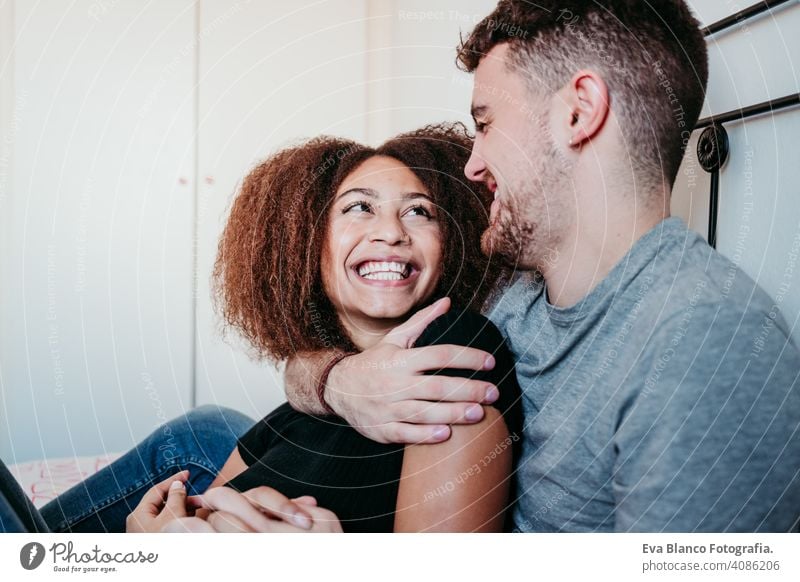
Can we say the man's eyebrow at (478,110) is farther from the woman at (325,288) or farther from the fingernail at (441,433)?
the fingernail at (441,433)

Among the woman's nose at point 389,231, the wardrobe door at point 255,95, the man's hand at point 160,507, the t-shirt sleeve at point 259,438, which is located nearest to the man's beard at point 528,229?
the woman's nose at point 389,231

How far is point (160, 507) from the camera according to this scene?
2.68 ft

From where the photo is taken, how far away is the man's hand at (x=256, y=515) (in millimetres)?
761

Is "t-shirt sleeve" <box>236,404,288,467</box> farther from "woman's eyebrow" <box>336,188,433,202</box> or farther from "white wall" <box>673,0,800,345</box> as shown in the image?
"white wall" <box>673,0,800,345</box>

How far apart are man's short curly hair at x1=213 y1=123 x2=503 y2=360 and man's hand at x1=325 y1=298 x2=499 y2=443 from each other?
60 millimetres

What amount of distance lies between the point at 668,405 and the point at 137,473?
67 cm

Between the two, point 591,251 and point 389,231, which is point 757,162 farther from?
point 389,231

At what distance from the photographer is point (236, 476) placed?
2.71 ft

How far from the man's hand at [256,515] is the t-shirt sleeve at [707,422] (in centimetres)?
33

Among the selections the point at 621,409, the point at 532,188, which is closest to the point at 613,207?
the point at 532,188

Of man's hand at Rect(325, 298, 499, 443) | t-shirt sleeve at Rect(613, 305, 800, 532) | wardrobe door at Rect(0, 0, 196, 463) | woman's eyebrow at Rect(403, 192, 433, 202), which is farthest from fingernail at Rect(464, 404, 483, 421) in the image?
wardrobe door at Rect(0, 0, 196, 463)

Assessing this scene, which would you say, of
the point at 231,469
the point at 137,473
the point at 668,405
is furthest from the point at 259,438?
the point at 668,405
